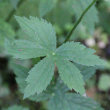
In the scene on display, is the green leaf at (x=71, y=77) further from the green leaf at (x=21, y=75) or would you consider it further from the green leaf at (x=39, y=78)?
the green leaf at (x=21, y=75)

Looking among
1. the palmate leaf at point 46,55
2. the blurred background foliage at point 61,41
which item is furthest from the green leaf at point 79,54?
the blurred background foliage at point 61,41

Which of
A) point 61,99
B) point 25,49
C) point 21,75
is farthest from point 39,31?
point 61,99

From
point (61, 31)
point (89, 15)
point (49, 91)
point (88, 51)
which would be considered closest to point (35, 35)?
point (88, 51)

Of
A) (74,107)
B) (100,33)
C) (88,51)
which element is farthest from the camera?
(100,33)

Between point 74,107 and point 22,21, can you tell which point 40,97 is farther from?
point 22,21

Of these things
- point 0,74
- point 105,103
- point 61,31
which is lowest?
point 105,103

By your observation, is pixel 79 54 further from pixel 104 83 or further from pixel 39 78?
pixel 104 83

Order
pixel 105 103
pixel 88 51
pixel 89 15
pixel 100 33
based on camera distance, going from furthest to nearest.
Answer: pixel 100 33
pixel 105 103
pixel 89 15
pixel 88 51
